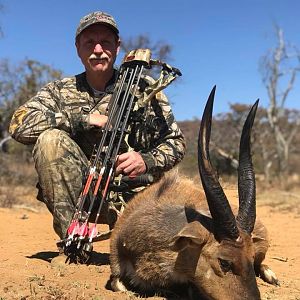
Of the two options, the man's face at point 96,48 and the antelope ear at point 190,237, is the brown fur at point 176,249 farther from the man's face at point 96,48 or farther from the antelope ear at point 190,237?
the man's face at point 96,48

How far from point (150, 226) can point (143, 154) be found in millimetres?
1265

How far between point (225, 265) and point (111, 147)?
1.86 metres

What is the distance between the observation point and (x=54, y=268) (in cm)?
491

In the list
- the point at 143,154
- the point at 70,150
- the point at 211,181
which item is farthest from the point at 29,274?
the point at 211,181

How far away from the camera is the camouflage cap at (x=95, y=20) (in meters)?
5.55

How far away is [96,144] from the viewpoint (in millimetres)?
5539

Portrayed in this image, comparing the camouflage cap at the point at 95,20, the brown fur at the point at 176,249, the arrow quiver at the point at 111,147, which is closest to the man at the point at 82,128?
the camouflage cap at the point at 95,20

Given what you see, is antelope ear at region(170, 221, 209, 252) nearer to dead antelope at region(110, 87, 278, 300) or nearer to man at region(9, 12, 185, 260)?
dead antelope at region(110, 87, 278, 300)

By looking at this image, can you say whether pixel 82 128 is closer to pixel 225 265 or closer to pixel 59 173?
pixel 59 173

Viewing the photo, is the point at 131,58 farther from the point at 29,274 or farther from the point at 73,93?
the point at 29,274

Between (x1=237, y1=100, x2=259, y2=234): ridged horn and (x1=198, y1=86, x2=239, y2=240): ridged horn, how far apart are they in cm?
22

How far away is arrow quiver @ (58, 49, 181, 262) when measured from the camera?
15.8 ft

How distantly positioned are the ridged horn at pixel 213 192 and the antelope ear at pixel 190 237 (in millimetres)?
118

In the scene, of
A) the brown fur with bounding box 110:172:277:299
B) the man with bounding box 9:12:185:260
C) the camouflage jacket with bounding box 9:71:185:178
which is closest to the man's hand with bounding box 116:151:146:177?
the man with bounding box 9:12:185:260
